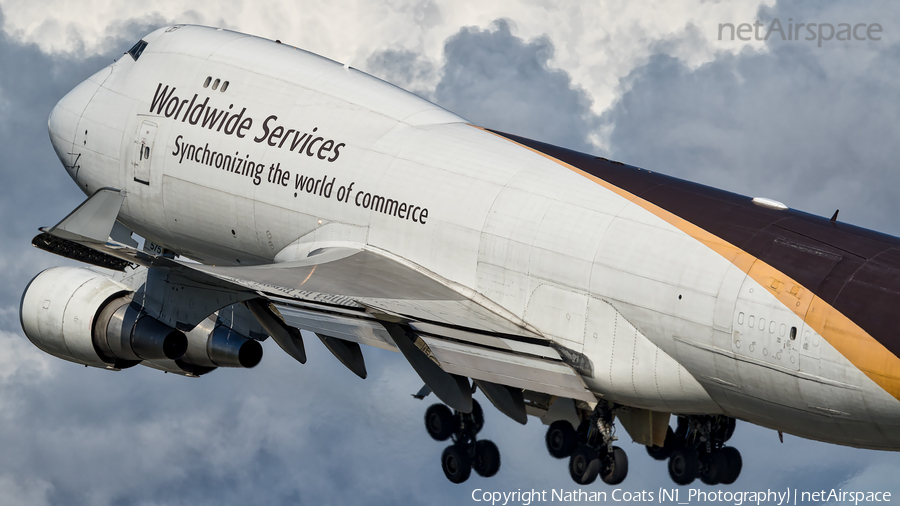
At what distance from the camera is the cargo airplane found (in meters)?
17.3

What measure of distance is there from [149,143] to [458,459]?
33.7 ft

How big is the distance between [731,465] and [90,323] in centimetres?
1436

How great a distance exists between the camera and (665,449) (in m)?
23.6

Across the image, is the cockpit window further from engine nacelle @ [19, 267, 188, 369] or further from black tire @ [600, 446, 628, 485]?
black tire @ [600, 446, 628, 485]

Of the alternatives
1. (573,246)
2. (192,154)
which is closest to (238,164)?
(192,154)

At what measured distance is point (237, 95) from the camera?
24.6 meters

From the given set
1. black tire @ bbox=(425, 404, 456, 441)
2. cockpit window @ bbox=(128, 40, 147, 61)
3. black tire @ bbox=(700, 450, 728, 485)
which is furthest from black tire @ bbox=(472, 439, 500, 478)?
cockpit window @ bbox=(128, 40, 147, 61)

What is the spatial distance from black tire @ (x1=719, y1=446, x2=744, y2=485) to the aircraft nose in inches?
675

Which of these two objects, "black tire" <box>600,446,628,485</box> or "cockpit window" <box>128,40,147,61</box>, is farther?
"cockpit window" <box>128,40,147,61</box>

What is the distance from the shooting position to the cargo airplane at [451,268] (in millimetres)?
17344

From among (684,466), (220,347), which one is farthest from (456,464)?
(220,347)

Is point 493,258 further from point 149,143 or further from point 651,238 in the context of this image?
point 149,143

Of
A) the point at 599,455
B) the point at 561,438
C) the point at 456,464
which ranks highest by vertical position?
the point at 561,438

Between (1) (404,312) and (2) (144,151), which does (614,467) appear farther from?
(2) (144,151)
